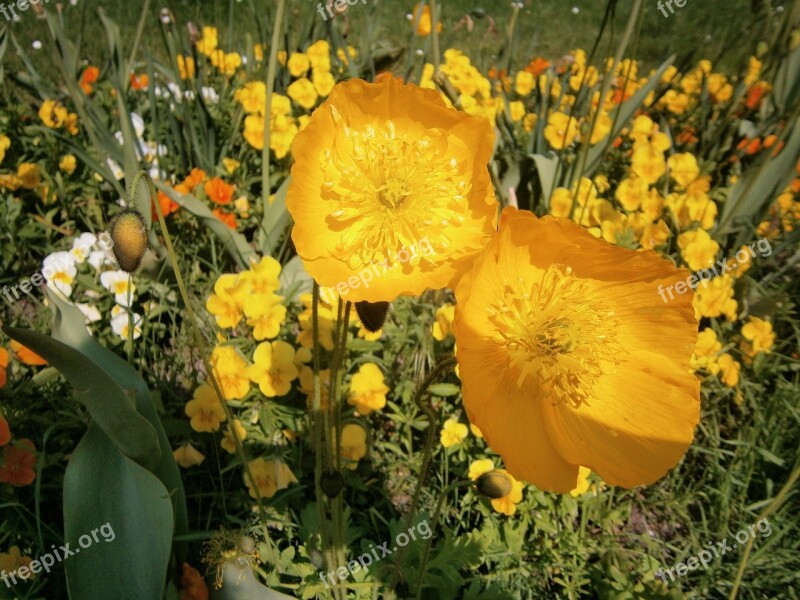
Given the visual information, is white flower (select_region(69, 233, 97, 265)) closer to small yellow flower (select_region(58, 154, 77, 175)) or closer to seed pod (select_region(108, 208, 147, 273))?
small yellow flower (select_region(58, 154, 77, 175))

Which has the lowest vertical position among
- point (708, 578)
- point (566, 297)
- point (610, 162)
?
point (708, 578)

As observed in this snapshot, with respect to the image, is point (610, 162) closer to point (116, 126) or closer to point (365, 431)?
point (365, 431)

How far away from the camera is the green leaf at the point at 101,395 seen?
35.5 inches

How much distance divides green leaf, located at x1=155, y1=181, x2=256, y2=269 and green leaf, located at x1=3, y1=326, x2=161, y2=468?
3.70 ft

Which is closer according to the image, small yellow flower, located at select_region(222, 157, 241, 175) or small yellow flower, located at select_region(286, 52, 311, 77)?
small yellow flower, located at select_region(222, 157, 241, 175)

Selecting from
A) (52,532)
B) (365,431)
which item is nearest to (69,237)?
(52,532)

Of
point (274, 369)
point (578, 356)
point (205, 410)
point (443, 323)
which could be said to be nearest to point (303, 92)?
point (443, 323)

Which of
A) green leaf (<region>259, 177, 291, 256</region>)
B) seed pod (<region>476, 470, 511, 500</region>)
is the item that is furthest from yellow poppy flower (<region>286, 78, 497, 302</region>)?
green leaf (<region>259, 177, 291, 256</region>)

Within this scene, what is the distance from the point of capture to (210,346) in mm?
1983

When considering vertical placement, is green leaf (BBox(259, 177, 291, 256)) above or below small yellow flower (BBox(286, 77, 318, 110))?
below

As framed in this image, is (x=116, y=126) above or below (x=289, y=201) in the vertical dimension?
below

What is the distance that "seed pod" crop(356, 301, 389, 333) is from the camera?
0.97 meters

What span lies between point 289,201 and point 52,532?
3.71 ft

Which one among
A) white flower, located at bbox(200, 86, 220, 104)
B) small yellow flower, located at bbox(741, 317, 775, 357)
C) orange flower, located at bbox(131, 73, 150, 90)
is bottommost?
small yellow flower, located at bbox(741, 317, 775, 357)
